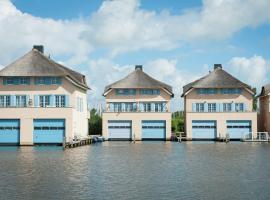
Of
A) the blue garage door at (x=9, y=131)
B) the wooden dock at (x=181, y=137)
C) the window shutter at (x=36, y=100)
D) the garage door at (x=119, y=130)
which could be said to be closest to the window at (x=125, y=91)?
the garage door at (x=119, y=130)

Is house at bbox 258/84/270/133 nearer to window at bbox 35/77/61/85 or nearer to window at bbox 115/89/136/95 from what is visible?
window at bbox 115/89/136/95

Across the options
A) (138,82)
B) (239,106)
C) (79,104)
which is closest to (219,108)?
(239,106)

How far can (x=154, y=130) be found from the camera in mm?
59125

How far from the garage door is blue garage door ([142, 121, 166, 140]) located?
6.11ft

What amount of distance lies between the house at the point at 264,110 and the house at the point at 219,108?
199cm

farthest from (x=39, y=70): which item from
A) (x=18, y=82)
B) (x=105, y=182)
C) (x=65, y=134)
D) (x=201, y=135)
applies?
(x=105, y=182)

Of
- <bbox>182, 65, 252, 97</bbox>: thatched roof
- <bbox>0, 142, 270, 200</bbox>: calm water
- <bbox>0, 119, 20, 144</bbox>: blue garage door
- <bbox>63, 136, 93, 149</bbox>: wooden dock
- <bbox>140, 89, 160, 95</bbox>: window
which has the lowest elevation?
<bbox>0, 142, 270, 200</bbox>: calm water

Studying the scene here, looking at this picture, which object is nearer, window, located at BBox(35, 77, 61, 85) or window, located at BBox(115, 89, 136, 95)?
window, located at BBox(35, 77, 61, 85)

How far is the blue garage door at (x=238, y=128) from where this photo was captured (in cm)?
Result: 5838

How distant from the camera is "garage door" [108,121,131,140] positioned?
59.2 meters

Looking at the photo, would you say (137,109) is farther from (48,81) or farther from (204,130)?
(48,81)

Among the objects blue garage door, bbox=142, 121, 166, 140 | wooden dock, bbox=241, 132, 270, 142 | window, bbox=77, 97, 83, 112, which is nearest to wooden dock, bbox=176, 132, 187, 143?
blue garage door, bbox=142, 121, 166, 140

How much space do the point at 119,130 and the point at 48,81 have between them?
12979 mm

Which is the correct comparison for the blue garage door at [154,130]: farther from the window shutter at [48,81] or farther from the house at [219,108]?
the window shutter at [48,81]
